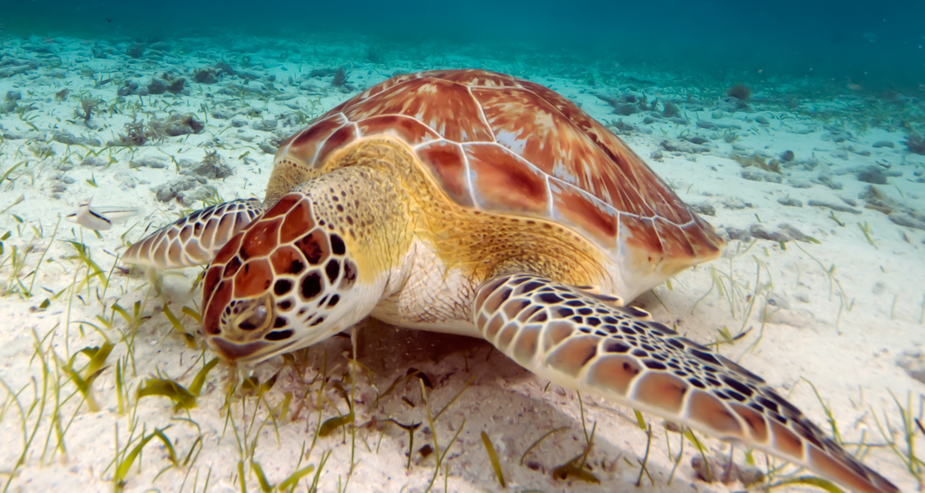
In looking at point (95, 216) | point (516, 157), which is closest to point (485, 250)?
point (516, 157)

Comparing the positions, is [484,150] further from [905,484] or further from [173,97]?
[173,97]

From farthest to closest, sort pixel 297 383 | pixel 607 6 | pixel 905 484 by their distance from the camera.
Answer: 1. pixel 607 6
2. pixel 297 383
3. pixel 905 484

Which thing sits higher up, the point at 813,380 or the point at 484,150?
the point at 484,150

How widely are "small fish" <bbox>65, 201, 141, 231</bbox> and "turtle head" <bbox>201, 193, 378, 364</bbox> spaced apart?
1.41m

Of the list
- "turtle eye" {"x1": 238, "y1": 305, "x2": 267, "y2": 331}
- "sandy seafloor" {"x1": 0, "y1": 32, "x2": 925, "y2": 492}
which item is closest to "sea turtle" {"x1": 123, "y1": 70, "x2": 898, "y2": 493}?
"turtle eye" {"x1": 238, "y1": 305, "x2": 267, "y2": 331}

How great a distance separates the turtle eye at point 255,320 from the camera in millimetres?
1211

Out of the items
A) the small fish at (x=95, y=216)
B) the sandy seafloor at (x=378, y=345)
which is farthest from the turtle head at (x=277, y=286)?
the small fish at (x=95, y=216)

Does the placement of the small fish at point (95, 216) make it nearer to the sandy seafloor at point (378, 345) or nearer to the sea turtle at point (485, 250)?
the sandy seafloor at point (378, 345)

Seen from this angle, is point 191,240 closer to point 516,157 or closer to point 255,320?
point 255,320

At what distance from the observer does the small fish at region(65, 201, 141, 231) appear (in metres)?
2.15

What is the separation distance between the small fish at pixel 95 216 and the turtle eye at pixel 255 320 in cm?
158

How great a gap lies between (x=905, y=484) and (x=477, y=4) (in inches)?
4232

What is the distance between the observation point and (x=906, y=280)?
302 centimetres

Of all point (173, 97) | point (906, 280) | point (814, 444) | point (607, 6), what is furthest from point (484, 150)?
point (607, 6)
